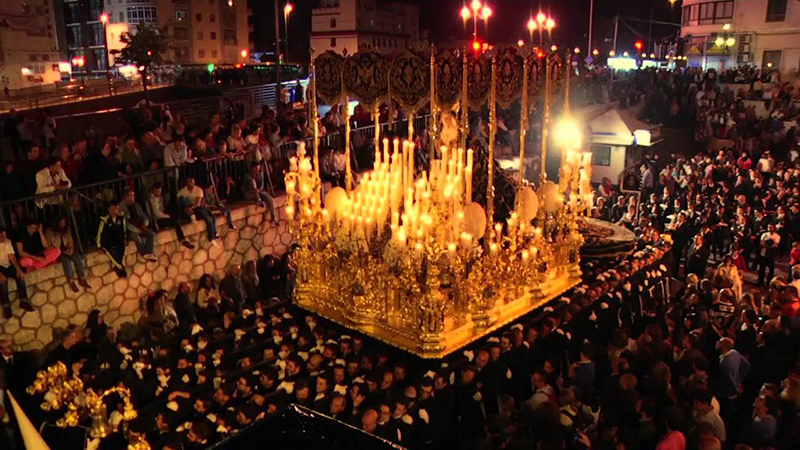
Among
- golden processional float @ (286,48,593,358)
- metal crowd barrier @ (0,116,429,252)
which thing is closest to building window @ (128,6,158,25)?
metal crowd barrier @ (0,116,429,252)

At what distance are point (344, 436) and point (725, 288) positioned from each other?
33.4 ft

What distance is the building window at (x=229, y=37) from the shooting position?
55.8m

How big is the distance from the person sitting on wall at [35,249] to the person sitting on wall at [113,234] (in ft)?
2.33

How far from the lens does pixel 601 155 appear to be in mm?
19469

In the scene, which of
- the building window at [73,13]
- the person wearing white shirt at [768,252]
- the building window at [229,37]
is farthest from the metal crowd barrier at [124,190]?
the building window at [73,13]

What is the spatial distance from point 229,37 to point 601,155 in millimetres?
43951

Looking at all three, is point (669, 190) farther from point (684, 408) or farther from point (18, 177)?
point (18, 177)

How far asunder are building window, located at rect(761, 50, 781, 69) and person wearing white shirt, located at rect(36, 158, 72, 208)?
36.9 meters

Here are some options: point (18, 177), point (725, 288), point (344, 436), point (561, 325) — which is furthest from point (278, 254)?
point (344, 436)

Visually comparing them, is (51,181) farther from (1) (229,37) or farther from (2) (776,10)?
(1) (229,37)

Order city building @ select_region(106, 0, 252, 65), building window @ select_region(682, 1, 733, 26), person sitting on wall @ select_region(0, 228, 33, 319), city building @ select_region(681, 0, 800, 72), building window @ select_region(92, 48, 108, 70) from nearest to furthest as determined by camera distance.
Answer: person sitting on wall @ select_region(0, 228, 33, 319), city building @ select_region(681, 0, 800, 72), building window @ select_region(682, 1, 733, 26), city building @ select_region(106, 0, 252, 65), building window @ select_region(92, 48, 108, 70)

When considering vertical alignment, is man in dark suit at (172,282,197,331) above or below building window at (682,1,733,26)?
below

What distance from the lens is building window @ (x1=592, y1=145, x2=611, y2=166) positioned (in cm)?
1933

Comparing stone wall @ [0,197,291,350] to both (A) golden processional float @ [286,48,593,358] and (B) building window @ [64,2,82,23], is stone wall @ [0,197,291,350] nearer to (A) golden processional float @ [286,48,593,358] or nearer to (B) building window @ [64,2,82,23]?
(A) golden processional float @ [286,48,593,358]
